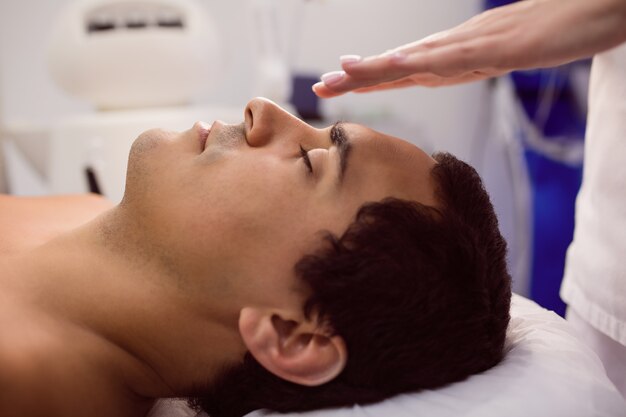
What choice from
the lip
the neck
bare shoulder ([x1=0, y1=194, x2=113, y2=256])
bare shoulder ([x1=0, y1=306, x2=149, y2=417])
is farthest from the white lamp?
bare shoulder ([x1=0, y1=306, x2=149, y2=417])

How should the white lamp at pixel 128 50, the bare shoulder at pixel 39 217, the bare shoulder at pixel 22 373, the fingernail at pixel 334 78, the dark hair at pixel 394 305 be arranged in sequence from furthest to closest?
the white lamp at pixel 128 50 → the bare shoulder at pixel 39 217 → the fingernail at pixel 334 78 → the dark hair at pixel 394 305 → the bare shoulder at pixel 22 373

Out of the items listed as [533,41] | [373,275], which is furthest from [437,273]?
[533,41]

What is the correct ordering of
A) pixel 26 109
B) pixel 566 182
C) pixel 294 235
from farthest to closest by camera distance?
pixel 26 109 < pixel 566 182 < pixel 294 235

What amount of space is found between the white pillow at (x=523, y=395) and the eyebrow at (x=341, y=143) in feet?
1.06

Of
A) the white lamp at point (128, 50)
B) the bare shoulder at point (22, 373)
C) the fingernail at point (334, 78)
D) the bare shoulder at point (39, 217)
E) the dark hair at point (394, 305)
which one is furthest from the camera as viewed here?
the white lamp at point (128, 50)

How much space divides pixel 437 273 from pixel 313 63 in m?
2.29

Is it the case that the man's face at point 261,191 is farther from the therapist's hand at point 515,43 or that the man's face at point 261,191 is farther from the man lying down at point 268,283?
the therapist's hand at point 515,43

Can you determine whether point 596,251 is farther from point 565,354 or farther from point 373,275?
point 373,275

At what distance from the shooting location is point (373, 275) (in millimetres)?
846

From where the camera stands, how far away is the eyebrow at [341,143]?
0.92 metres

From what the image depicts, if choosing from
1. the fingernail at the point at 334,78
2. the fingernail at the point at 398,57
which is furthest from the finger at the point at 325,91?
the fingernail at the point at 398,57

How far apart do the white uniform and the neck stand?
0.63m

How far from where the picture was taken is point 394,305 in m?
0.86

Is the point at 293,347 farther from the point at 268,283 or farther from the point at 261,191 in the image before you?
the point at 261,191
